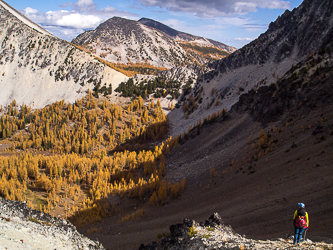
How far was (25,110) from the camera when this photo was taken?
118m

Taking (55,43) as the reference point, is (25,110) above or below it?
below

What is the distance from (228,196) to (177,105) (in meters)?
86.6

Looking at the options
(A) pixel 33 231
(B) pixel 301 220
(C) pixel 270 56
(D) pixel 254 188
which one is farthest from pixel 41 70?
(B) pixel 301 220

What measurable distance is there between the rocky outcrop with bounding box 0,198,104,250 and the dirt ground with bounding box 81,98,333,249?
1087 cm

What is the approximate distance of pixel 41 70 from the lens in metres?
137

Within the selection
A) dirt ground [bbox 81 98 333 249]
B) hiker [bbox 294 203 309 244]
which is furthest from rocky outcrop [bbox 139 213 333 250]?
dirt ground [bbox 81 98 333 249]

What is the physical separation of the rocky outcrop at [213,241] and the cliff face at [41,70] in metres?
122

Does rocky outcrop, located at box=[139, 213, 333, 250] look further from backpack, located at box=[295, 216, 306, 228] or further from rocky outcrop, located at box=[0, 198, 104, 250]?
rocky outcrop, located at box=[0, 198, 104, 250]

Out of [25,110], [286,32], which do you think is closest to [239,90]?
[286,32]

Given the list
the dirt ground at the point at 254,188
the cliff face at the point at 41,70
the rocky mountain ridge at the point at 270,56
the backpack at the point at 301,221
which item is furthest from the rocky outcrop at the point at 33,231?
the cliff face at the point at 41,70

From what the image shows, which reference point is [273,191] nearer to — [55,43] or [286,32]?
[286,32]

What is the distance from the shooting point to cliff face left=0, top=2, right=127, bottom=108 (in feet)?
423

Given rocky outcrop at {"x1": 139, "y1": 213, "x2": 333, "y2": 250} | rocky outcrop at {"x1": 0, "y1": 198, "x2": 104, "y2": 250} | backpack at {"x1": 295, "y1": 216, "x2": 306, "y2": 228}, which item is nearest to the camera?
backpack at {"x1": 295, "y1": 216, "x2": 306, "y2": 228}

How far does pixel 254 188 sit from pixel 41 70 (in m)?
146
